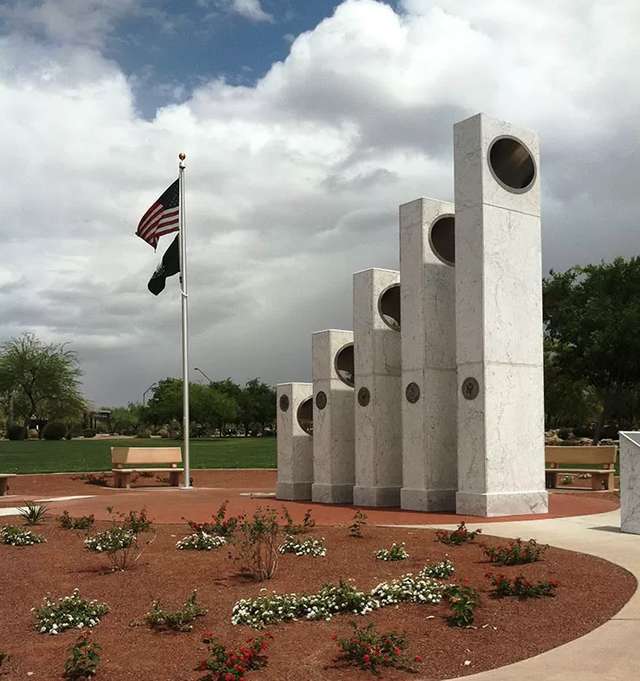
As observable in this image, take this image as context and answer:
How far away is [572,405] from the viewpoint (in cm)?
6500

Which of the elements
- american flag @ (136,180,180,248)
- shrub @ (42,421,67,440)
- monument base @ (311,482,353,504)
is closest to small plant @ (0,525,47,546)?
monument base @ (311,482,353,504)

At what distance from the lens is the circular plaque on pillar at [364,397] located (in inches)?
670

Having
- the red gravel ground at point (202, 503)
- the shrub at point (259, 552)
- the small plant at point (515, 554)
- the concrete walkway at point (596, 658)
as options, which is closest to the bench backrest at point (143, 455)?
the red gravel ground at point (202, 503)

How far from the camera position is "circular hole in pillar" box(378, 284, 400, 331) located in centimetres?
1745

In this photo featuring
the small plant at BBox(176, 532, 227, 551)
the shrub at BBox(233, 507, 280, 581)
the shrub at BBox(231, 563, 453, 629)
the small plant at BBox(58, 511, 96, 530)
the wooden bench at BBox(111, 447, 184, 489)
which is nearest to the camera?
the shrub at BBox(231, 563, 453, 629)

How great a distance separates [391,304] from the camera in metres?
17.9

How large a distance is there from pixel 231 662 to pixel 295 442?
45.1 feet

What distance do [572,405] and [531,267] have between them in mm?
52717

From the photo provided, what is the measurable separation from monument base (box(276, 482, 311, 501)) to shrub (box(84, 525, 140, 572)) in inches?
307

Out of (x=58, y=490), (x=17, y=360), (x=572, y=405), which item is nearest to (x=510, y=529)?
(x=58, y=490)

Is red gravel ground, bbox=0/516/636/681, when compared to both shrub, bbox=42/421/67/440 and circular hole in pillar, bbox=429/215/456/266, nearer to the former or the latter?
circular hole in pillar, bbox=429/215/456/266

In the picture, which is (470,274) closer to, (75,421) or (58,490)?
(58,490)

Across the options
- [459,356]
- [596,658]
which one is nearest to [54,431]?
[459,356]

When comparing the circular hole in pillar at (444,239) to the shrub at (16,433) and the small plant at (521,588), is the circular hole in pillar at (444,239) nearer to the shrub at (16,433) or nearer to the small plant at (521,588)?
the small plant at (521,588)
